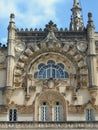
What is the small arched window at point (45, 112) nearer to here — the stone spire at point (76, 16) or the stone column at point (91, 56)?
the stone column at point (91, 56)

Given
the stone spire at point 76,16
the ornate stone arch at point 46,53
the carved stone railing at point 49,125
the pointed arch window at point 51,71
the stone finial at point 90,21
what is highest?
the stone spire at point 76,16

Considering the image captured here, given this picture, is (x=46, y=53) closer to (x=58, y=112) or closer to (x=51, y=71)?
(x=51, y=71)

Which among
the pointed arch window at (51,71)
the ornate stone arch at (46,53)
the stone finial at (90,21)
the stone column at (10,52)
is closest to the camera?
the stone column at (10,52)

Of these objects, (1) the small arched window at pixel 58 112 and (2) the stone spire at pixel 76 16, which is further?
(2) the stone spire at pixel 76 16

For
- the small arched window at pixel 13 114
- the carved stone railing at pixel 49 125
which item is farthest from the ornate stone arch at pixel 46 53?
the carved stone railing at pixel 49 125

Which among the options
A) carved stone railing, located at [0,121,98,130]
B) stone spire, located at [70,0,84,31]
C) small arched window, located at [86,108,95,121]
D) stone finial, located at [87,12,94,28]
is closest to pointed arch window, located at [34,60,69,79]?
small arched window, located at [86,108,95,121]

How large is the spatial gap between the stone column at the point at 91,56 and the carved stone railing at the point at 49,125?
11.5 ft

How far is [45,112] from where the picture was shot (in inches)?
1161

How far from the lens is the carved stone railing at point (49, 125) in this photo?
1060 inches

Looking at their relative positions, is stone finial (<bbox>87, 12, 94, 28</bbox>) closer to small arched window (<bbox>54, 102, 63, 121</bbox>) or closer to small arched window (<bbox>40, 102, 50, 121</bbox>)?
small arched window (<bbox>54, 102, 63, 121</bbox>)

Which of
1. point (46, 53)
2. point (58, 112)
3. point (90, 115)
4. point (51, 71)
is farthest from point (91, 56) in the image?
point (58, 112)

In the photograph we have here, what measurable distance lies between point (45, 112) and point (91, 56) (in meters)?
5.79

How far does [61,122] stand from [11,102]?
455 cm

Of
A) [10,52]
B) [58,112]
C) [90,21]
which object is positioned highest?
[90,21]
